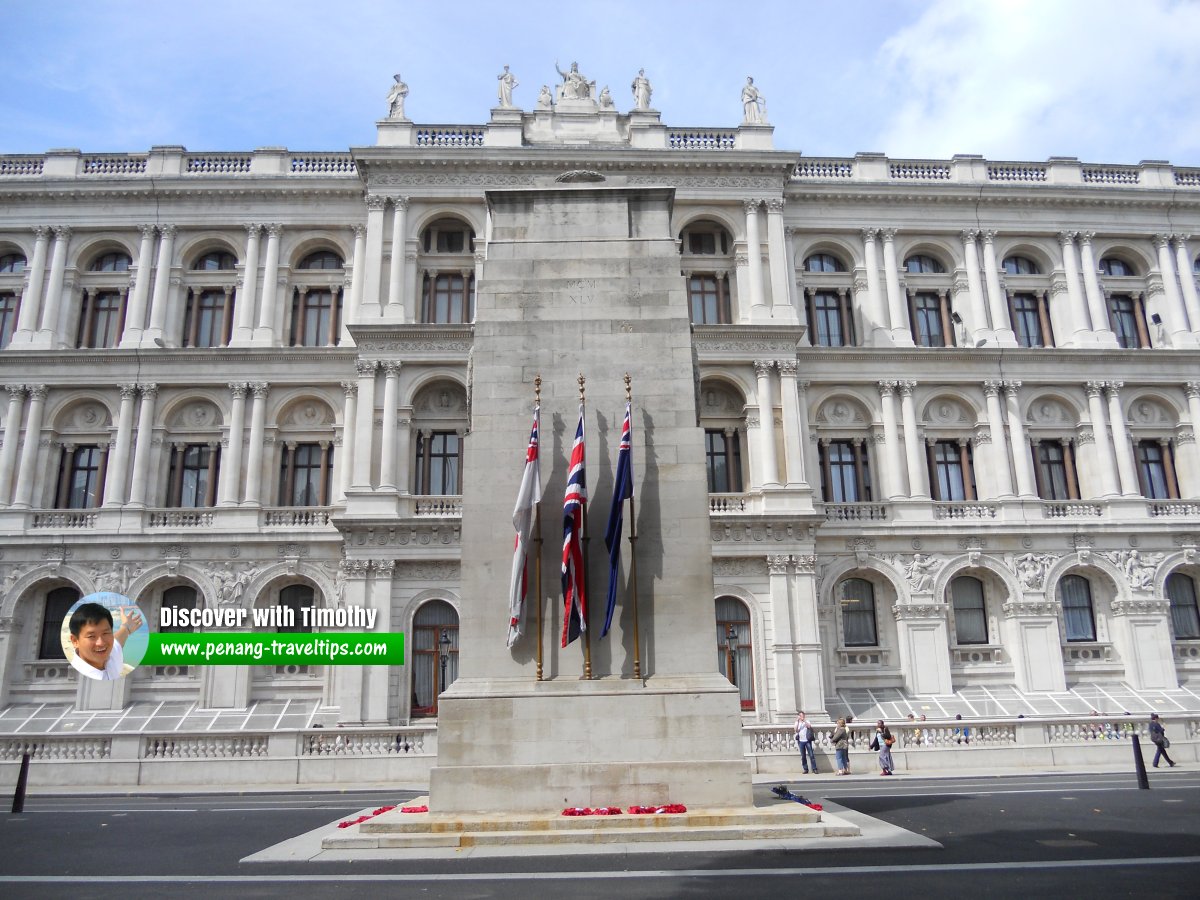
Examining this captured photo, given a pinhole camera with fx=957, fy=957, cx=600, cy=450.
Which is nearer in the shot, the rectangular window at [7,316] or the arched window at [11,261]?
the rectangular window at [7,316]

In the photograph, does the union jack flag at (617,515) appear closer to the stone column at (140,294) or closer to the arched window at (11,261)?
the stone column at (140,294)

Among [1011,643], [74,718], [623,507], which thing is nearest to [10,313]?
[74,718]

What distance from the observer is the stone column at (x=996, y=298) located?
39.5 m

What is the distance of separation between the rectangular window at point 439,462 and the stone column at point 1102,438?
25326 millimetres

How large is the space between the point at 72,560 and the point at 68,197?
598 inches

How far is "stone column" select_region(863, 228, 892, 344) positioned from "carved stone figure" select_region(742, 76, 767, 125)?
6.46m

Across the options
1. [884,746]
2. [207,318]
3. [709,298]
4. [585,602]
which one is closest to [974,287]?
[709,298]

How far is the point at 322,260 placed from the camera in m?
40.7

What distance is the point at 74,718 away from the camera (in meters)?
33.1

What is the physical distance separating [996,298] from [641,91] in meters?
17.3

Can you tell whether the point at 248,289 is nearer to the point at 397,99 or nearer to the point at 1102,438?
the point at 397,99

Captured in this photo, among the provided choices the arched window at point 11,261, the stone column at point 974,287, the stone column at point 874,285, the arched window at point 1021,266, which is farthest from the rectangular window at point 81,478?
the arched window at point 1021,266

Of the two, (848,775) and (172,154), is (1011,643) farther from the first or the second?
(172,154)

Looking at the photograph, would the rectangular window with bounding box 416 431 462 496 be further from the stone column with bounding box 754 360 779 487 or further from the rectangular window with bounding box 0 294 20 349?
the rectangular window with bounding box 0 294 20 349
